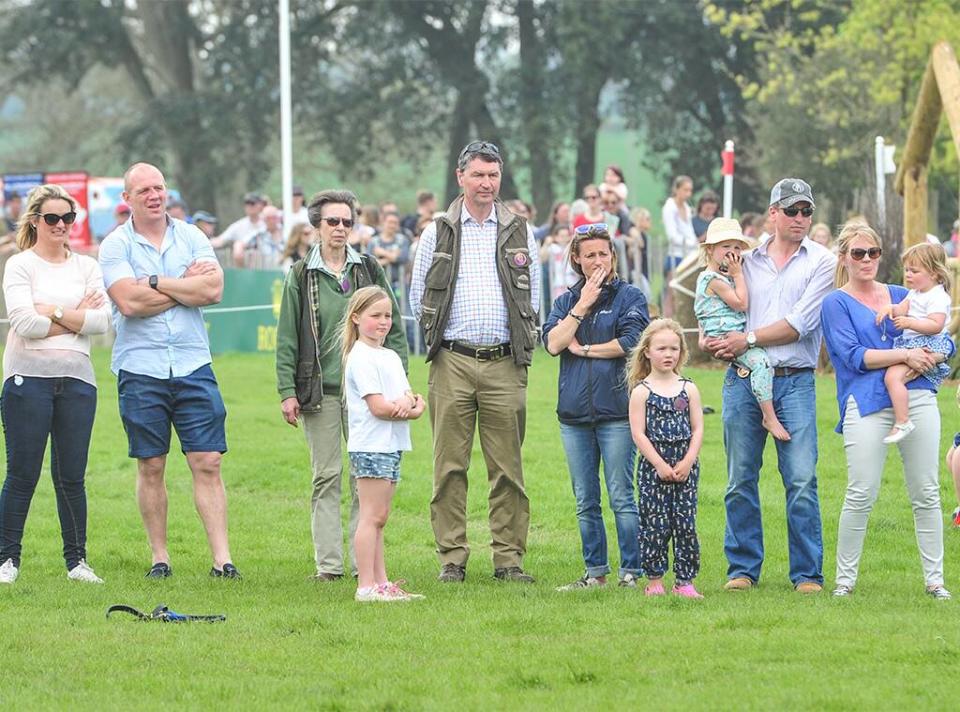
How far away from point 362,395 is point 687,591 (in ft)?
6.27

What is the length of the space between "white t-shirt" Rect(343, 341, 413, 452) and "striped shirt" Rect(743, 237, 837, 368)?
1866 mm

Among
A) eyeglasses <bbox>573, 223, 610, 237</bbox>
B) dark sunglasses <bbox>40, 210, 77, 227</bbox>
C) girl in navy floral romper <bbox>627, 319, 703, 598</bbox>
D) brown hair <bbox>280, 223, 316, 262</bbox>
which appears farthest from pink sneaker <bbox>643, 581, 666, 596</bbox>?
brown hair <bbox>280, 223, 316, 262</bbox>

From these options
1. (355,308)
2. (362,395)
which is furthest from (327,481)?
(355,308)

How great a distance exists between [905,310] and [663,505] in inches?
60.8

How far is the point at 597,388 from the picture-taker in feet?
31.1

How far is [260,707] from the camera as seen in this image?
682cm

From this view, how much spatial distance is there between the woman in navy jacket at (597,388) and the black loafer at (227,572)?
75.1 inches

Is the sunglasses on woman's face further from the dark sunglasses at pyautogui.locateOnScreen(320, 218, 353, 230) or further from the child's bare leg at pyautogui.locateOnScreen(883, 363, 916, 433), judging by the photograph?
the child's bare leg at pyautogui.locateOnScreen(883, 363, 916, 433)

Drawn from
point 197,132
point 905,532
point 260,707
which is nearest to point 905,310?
point 905,532

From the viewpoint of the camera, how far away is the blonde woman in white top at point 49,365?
9656 mm

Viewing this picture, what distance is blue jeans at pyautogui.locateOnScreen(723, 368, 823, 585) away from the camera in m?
9.21

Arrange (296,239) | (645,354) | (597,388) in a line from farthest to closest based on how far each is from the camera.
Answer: (296,239), (597,388), (645,354)

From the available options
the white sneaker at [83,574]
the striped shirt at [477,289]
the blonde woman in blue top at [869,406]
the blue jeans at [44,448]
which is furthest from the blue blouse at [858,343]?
the white sneaker at [83,574]

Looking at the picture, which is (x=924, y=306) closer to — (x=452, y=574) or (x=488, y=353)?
(x=488, y=353)
